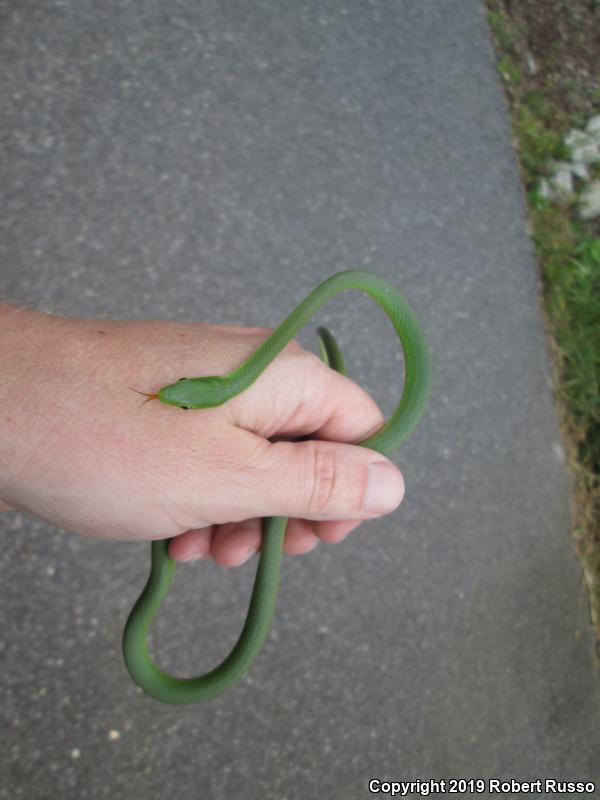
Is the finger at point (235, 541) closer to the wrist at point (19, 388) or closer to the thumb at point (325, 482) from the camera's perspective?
the thumb at point (325, 482)

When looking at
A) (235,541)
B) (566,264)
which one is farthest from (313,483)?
(566,264)

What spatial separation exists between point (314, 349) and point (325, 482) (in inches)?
50.9

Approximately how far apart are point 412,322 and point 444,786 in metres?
1.68

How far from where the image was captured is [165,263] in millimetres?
2947

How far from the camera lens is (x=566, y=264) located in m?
3.43

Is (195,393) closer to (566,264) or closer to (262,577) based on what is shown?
(262,577)

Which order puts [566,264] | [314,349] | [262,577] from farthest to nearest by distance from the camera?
[566,264], [314,349], [262,577]

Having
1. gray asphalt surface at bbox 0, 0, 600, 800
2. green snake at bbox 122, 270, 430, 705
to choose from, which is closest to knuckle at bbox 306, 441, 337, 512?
green snake at bbox 122, 270, 430, 705

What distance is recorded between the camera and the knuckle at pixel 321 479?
1.68 meters

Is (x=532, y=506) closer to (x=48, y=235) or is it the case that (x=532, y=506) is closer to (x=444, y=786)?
(x=444, y=786)

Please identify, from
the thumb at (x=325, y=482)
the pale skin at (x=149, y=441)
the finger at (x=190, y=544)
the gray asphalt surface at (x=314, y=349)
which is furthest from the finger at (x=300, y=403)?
the gray asphalt surface at (x=314, y=349)

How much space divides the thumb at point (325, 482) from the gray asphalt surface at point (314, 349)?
106cm

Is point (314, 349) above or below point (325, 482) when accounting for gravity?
below

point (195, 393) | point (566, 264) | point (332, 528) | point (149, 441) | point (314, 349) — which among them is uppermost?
point (195, 393)
